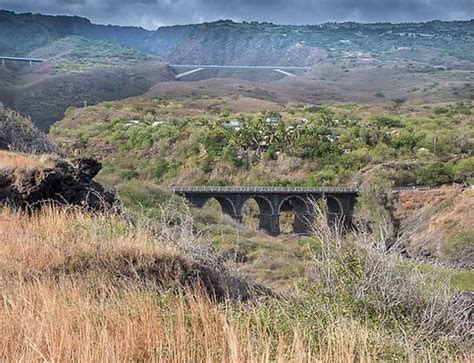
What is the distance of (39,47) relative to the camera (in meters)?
126

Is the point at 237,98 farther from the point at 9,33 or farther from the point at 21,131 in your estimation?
the point at 21,131

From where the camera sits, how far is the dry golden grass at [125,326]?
291 centimetres

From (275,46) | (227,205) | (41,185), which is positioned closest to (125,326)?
(41,185)

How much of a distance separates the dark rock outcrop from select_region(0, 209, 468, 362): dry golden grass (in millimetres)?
3020

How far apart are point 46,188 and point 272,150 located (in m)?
57.4

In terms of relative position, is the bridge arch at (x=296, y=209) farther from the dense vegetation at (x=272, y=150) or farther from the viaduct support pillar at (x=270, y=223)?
the dense vegetation at (x=272, y=150)

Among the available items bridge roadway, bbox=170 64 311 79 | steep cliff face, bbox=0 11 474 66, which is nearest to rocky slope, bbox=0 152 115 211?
bridge roadway, bbox=170 64 311 79

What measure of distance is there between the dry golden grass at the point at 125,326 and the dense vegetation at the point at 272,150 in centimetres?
5257

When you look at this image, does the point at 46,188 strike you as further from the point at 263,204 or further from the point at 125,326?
the point at 263,204

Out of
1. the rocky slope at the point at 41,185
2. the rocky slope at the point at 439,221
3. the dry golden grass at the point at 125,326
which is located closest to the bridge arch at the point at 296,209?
the rocky slope at the point at 439,221

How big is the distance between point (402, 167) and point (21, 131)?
151 feet

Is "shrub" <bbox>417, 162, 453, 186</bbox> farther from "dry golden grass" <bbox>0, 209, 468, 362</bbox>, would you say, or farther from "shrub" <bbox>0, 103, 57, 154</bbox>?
"dry golden grass" <bbox>0, 209, 468, 362</bbox>

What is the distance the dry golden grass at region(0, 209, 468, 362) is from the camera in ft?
9.53

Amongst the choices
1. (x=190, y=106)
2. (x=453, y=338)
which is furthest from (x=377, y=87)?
(x=453, y=338)
